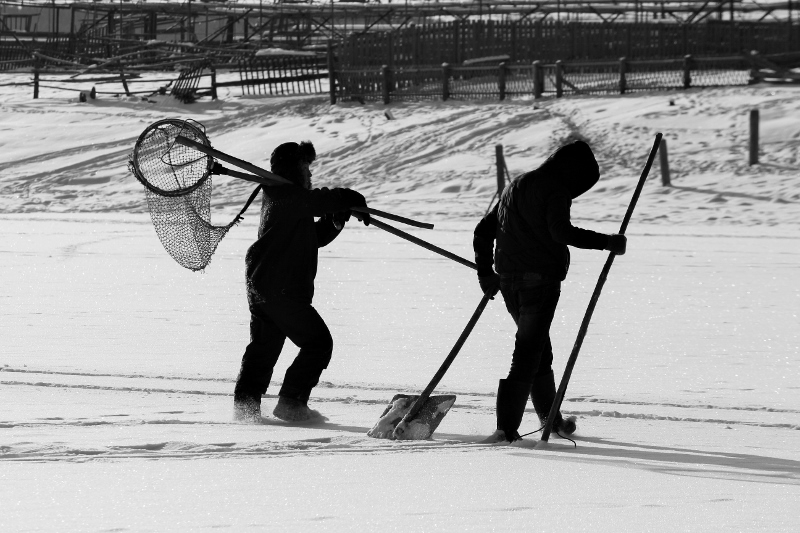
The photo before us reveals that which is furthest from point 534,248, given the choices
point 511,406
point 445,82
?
point 445,82

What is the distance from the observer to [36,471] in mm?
4625

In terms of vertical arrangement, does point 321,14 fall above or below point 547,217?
above

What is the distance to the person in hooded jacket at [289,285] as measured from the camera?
6066mm

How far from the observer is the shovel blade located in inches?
220

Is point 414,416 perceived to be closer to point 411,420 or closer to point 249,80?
point 411,420

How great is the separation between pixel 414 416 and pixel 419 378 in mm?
1571

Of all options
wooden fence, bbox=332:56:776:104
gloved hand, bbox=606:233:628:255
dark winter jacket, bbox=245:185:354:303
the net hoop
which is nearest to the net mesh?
the net hoop

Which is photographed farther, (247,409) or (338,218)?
(338,218)

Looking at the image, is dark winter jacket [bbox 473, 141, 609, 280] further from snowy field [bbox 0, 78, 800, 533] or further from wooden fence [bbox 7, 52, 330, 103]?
wooden fence [bbox 7, 52, 330, 103]

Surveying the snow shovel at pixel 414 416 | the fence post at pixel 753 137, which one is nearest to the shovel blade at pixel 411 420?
the snow shovel at pixel 414 416

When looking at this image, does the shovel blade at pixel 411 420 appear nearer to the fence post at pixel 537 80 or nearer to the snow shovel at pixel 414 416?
the snow shovel at pixel 414 416

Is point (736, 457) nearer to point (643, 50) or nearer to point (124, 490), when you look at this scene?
point (124, 490)

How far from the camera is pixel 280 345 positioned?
6246 mm

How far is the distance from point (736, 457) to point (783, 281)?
6383 mm
